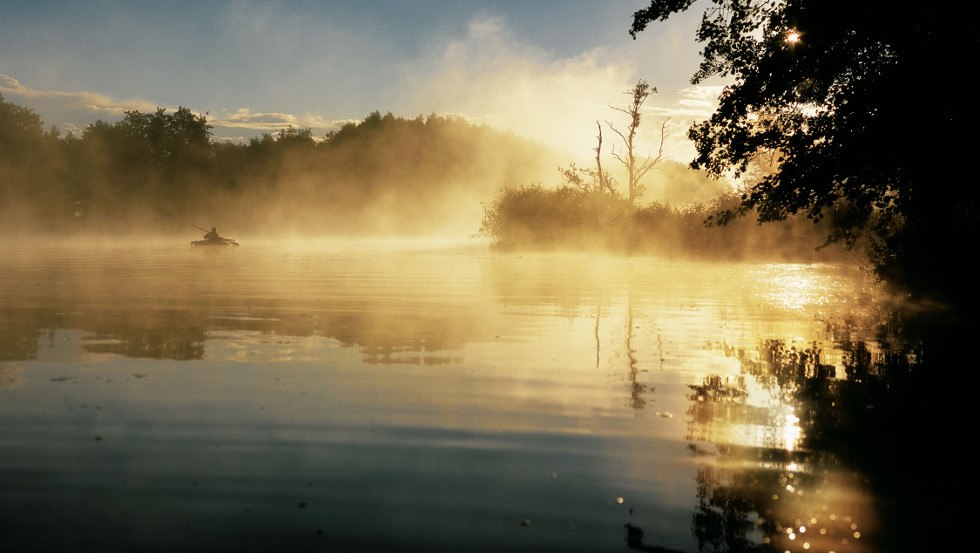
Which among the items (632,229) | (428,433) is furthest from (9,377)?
(632,229)

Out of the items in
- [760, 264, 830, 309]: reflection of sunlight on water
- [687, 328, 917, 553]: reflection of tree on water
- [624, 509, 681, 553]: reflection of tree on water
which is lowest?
[624, 509, 681, 553]: reflection of tree on water

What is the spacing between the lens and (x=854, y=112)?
1839 centimetres

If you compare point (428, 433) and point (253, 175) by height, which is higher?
point (253, 175)

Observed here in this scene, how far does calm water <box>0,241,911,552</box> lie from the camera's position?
5.28 metres

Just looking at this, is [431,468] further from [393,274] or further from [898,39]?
[393,274]

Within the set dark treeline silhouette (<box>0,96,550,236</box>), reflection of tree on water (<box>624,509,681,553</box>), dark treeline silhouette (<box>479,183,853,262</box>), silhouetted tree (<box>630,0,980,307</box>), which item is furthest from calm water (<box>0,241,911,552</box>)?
dark treeline silhouette (<box>0,96,550,236</box>)

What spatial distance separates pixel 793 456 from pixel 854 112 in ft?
44.1

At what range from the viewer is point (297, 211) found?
13475 cm

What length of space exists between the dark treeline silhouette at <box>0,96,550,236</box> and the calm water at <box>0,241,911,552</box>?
78.6m

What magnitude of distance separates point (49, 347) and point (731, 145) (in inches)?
566

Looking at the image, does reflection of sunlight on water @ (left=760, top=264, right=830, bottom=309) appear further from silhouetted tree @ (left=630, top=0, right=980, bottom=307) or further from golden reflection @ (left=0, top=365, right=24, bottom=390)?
golden reflection @ (left=0, top=365, right=24, bottom=390)

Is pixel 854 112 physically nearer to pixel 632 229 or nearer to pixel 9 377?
pixel 9 377

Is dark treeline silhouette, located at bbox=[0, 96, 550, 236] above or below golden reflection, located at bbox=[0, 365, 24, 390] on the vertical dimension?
above

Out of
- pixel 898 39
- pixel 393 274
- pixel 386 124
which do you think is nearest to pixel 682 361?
pixel 898 39
